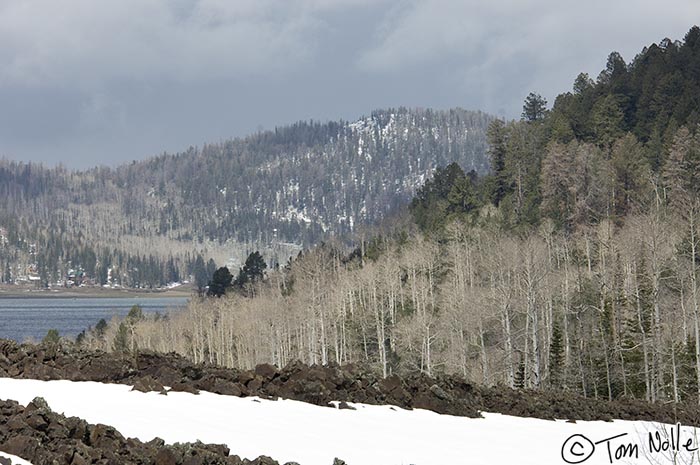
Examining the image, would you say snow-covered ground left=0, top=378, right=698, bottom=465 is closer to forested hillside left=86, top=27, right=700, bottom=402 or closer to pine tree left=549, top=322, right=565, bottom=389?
forested hillside left=86, top=27, right=700, bottom=402

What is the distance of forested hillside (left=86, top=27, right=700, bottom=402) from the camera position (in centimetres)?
5900

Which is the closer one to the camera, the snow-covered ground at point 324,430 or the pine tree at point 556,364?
the snow-covered ground at point 324,430

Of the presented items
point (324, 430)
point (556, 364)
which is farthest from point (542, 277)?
point (324, 430)

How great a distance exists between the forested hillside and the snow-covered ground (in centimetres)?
3459

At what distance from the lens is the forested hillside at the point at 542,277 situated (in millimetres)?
59000

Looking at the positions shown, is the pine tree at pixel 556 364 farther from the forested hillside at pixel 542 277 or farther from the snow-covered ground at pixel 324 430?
the snow-covered ground at pixel 324 430

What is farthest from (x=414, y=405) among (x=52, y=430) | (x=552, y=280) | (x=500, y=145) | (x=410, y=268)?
(x=500, y=145)

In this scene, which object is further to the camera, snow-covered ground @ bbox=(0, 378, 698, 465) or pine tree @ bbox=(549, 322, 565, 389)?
pine tree @ bbox=(549, 322, 565, 389)

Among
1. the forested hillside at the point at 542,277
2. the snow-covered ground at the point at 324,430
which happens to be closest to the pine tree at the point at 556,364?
the forested hillside at the point at 542,277

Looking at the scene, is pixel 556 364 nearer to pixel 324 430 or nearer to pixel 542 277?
pixel 542 277

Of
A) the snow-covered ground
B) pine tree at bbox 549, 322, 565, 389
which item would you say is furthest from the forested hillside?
the snow-covered ground

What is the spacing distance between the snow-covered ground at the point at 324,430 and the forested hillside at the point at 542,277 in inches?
1362

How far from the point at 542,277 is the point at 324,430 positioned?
56310 mm

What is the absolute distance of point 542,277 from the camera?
68062 millimetres
